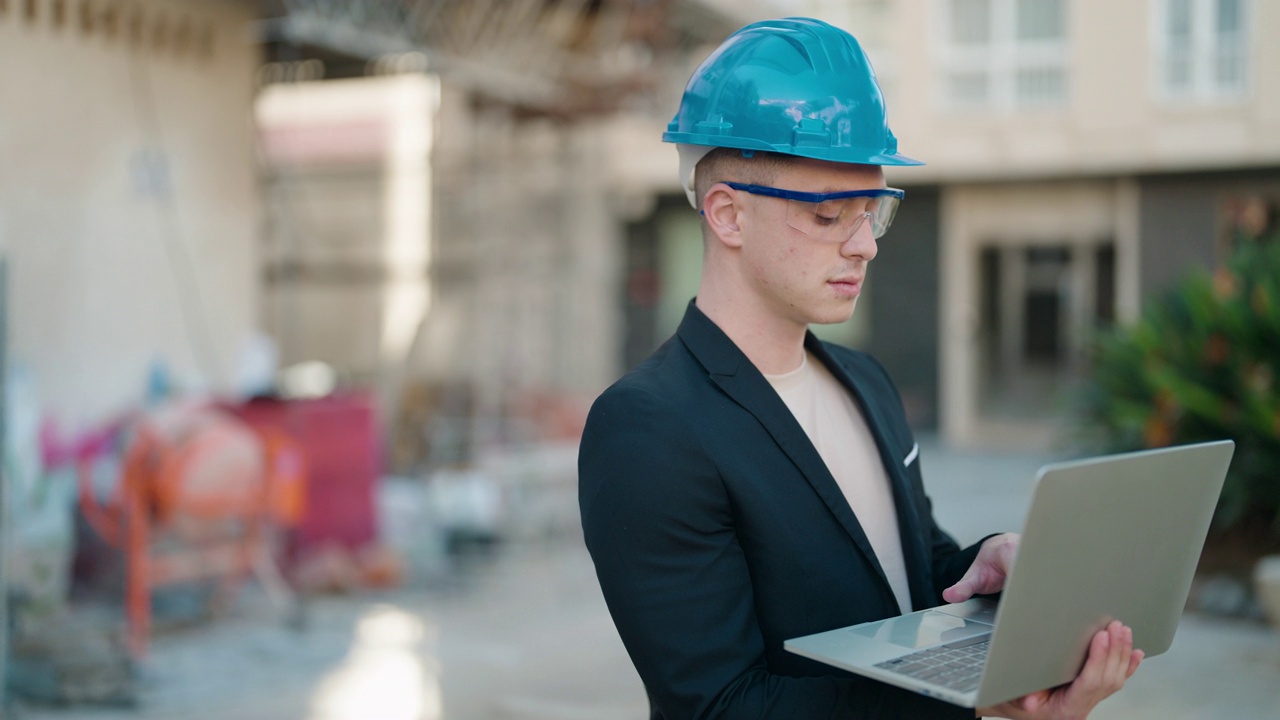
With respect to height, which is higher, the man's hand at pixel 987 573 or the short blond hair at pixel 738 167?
the short blond hair at pixel 738 167

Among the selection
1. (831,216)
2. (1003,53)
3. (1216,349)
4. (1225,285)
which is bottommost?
(1216,349)

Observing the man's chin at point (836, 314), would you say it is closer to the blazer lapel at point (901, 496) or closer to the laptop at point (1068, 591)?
the blazer lapel at point (901, 496)

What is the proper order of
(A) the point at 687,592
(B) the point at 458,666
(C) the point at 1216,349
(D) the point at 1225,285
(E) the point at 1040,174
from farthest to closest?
1. (E) the point at 1040,174
2. (D) the point at 1225,285
3. (C) the point at 1216,349
4. (B) the point at 458,666
5. (A) the point at 687,592

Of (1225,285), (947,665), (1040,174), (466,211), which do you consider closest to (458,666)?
(947,665)

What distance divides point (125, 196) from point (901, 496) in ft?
19.5

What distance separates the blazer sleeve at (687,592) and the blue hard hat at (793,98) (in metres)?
0.41

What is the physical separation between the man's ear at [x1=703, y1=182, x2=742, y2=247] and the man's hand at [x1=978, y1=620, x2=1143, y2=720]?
0.71 meters

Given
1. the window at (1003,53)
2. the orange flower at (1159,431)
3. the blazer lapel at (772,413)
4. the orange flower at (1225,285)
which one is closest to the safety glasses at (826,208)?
the blazer lapel at (772,413)

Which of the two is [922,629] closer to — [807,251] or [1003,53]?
[807,251]

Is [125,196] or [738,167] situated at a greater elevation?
[738,167]

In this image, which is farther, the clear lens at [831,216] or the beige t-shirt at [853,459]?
the beige t-shirt at [853,459]

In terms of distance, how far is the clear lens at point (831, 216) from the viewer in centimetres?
163

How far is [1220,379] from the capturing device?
695cm

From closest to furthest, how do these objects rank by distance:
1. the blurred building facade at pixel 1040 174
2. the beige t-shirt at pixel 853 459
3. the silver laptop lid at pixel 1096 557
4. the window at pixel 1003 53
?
the silver laptop lid at pixel 1096 557
the beige t-shirt at pixel 853 459
the blurred building facade at pixel 1040 174
the window at pixel 1003 53
